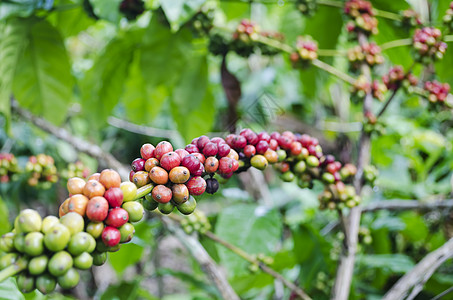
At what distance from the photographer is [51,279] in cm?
35

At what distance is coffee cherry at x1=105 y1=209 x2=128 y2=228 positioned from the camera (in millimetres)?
375

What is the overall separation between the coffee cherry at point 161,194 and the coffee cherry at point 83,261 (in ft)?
0.30

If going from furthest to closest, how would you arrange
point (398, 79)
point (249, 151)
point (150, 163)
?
1. point (398, 79)
2. point (249, 151)
3. point (150, 163)

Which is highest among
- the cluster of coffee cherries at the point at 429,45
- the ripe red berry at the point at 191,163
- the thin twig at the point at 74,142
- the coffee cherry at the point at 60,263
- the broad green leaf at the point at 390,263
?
the cluster of coffee cherries at the point at 429,45

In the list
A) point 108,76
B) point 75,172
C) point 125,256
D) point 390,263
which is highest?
point 108,76

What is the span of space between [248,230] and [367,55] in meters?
0.59

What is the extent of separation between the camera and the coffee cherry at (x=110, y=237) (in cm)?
37

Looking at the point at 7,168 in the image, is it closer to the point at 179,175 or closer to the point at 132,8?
the point at 132,8

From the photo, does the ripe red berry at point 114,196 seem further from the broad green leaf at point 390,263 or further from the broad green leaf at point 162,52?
the broad green leaf at point 390,263

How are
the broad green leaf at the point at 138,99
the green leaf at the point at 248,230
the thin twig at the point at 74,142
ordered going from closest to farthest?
1. the green leaf at the point at 248,230
2. the thin twig at the point at 74,142
3. the broad green leaf at the point at 138,99

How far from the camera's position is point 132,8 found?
0.97m

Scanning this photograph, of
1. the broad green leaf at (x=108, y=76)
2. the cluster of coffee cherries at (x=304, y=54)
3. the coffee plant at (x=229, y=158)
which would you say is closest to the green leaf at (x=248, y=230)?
the coffee plant at (x=229, y=158)

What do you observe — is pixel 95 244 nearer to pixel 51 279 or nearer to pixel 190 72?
pixel 51 279

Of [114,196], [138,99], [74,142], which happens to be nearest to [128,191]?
[114,196]
